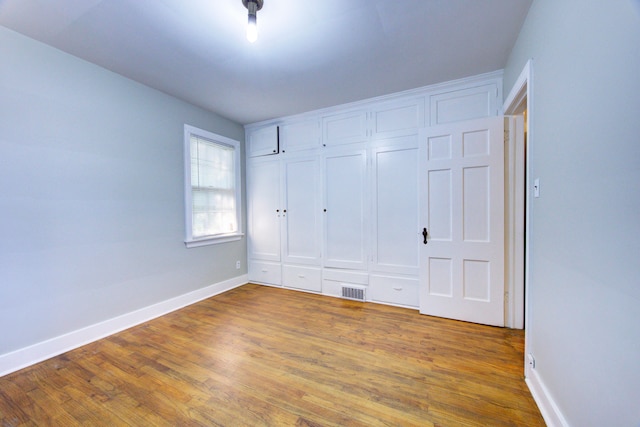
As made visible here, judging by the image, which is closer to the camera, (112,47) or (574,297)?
(574,297)

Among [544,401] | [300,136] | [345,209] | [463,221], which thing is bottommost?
[544,401]

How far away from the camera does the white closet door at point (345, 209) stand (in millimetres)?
3244

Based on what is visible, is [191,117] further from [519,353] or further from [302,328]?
[519,353]

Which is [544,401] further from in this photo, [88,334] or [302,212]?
[88,334]

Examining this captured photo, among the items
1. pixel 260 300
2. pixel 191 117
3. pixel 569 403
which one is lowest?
pixel 260 300

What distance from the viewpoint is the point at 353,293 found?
129 inches

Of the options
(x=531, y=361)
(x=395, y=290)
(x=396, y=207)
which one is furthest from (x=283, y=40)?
(x=531, y=361)

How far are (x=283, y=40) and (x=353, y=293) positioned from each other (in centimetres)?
293

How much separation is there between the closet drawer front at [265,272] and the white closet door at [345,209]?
883 mm

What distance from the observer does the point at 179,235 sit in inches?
121

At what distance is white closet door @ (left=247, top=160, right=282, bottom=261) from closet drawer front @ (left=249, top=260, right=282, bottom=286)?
10 cm

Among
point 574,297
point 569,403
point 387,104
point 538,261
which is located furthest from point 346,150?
point 569,403

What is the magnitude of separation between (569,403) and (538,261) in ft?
2.46

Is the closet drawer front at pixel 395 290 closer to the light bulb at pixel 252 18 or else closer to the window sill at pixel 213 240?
the window sill at pixel 213 240
